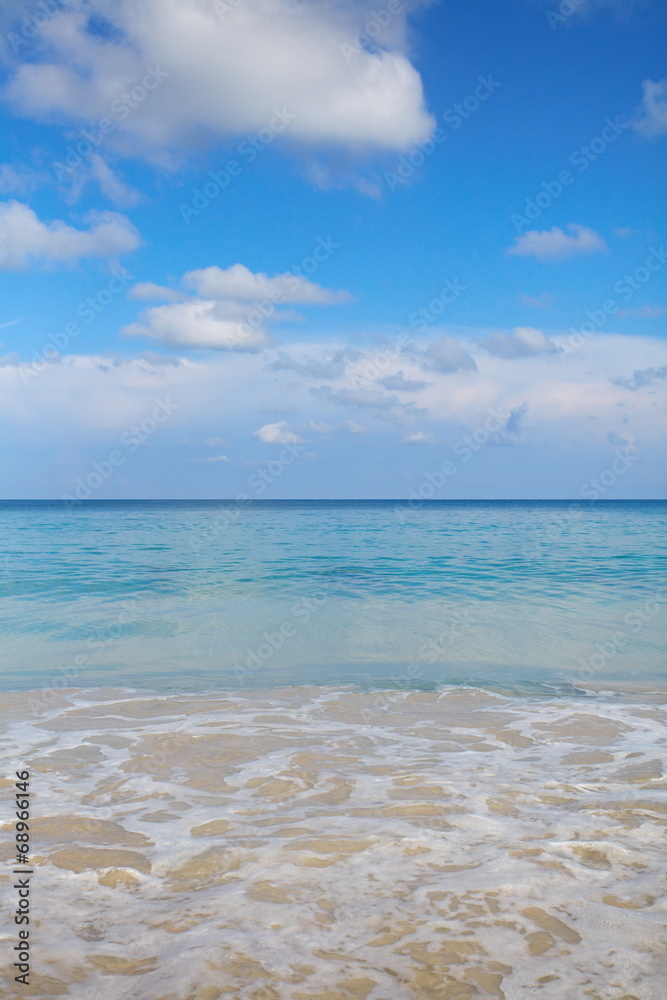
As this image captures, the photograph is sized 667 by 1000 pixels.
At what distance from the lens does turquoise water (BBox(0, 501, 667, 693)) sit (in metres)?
10.3

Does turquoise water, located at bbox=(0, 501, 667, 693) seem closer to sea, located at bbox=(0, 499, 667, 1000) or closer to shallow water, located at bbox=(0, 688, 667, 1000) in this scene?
sea, located at bbox=(0, 499, 667, 1000)

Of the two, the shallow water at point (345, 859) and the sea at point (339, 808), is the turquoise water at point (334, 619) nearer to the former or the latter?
the sea at point (339, 808)

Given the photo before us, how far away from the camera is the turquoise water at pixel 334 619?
1026cm

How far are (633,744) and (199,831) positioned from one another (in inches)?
182

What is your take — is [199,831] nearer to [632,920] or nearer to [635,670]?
[632,920]

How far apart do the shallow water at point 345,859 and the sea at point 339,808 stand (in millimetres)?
17

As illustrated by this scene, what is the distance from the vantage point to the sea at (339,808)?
10.3 feet

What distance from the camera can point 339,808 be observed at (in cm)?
495

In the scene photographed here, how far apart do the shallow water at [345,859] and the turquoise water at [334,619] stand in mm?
2840

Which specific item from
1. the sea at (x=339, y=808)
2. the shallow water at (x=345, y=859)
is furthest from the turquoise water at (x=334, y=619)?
the shallow water at (x=345, y=859)

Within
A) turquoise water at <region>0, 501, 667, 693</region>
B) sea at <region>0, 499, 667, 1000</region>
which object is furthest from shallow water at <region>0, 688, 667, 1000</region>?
turquoise water at <region>0, 501, 667, 693</region>

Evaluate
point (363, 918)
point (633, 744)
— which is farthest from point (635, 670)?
point (363, 918)

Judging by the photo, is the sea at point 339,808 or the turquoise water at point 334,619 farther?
the turquoise water at point 334,619

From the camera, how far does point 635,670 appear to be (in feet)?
34.1
